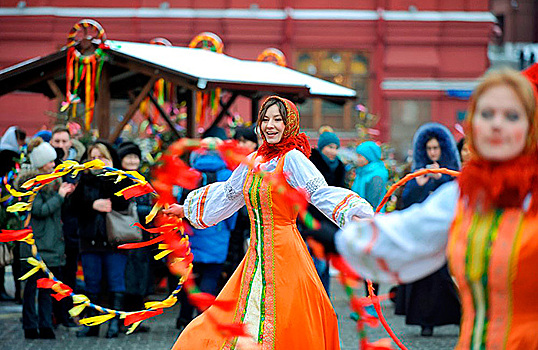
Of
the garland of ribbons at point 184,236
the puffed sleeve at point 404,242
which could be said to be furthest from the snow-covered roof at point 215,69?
the puffed sleeve at point 404,242

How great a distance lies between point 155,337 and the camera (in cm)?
811

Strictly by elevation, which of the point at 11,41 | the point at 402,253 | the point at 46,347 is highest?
the point at 11,41

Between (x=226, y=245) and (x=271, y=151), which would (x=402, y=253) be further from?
(x=226, y=245)

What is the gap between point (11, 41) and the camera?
21.9m

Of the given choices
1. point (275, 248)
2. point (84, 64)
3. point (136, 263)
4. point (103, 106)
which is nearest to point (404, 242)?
point (275, 248)

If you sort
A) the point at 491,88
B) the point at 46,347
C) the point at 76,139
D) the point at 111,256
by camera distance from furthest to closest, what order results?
the point at 76,139
the point at 111,256
the point at 46,347
the point at 491,88

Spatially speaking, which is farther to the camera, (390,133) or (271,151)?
(390,133)

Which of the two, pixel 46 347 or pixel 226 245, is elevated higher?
pixel 226 245

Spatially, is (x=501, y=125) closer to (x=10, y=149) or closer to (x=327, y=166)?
(x=327, y=166)

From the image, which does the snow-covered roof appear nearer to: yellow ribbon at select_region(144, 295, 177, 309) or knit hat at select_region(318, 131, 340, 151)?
knit hat at select_region(318, 131, 340, 151)

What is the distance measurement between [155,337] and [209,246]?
37.4 inches

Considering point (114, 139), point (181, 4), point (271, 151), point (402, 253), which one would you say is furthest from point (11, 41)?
point (402, 253)

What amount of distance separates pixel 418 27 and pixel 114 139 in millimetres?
13292

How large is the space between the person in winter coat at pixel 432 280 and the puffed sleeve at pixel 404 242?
17.2 feet
